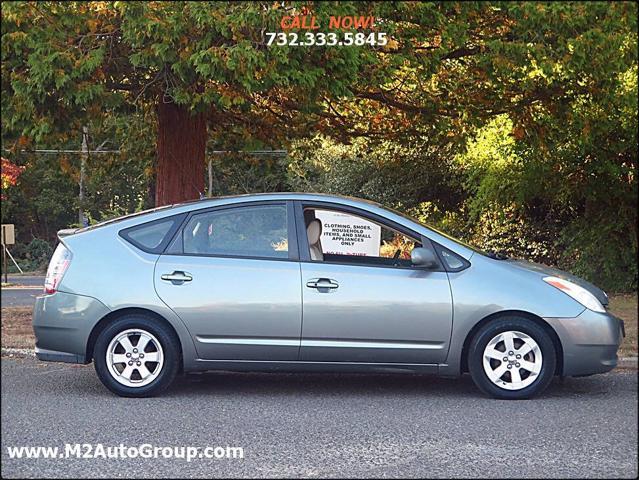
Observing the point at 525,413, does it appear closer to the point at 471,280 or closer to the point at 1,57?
the point at 471,280

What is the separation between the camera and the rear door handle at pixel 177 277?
25.9ft

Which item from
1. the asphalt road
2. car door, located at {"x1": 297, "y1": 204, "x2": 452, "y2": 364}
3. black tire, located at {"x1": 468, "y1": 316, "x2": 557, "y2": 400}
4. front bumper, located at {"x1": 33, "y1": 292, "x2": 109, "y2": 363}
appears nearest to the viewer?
the asphalt road

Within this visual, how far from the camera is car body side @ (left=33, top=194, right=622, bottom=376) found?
7.71m

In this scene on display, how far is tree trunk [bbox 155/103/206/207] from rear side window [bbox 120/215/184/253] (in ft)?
16.9

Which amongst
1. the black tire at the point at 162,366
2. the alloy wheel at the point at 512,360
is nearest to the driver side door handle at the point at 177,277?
the black tire at the point at 162,366

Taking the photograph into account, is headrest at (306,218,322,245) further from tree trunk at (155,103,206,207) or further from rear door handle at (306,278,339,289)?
tree trunk at (155,103,206,207)

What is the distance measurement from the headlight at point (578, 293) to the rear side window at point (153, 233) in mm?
3018

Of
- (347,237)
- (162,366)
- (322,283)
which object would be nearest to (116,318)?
(162,366)

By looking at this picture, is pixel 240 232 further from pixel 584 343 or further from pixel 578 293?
pixel 584 343

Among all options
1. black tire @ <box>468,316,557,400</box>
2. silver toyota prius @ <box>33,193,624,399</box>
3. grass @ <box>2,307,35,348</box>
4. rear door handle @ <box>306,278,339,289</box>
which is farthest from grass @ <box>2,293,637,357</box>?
rear door handle @ <box>306,278,339,289</box>

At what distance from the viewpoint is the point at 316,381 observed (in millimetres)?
8641

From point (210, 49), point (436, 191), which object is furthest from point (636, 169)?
point (210, 49)

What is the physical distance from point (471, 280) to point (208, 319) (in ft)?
6.79

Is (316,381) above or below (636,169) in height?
below
